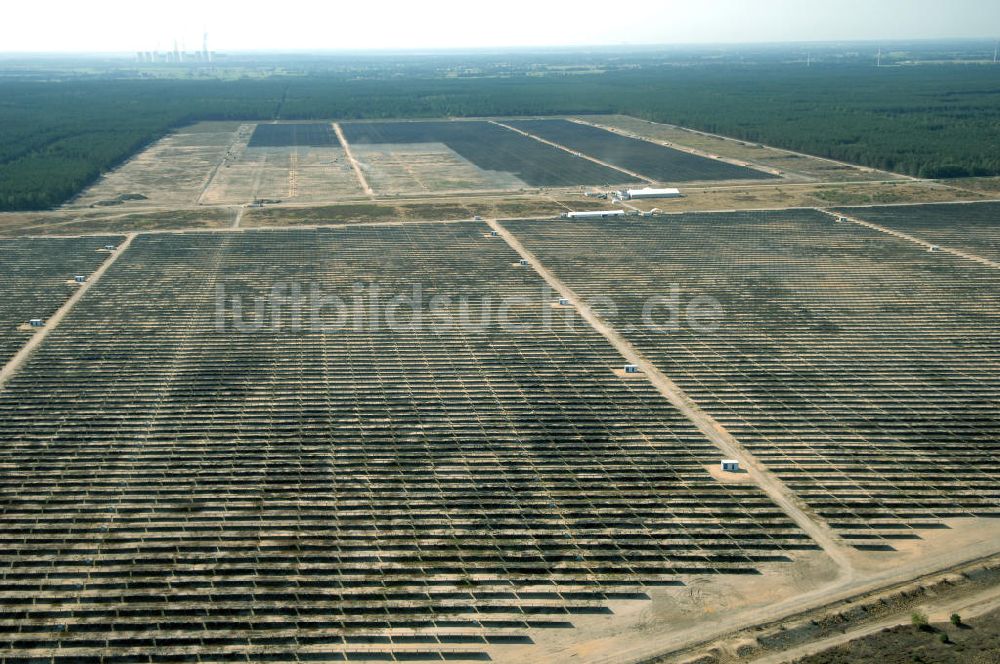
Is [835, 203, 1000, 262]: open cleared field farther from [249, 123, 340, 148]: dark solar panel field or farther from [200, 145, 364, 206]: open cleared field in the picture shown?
[249, 123, 340, 148]: dark solar panel field

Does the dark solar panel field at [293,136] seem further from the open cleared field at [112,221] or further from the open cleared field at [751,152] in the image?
the open cleared field at [112,221]

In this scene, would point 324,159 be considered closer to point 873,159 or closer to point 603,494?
point 873,159

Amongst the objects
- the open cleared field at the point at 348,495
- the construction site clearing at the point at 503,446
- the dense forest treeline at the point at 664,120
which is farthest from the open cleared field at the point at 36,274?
the dense forest treeline at the point at 664,120

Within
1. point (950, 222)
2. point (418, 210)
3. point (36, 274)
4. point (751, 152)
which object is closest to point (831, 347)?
point (950, 222)

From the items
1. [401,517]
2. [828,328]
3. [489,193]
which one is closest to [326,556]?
[401,517]

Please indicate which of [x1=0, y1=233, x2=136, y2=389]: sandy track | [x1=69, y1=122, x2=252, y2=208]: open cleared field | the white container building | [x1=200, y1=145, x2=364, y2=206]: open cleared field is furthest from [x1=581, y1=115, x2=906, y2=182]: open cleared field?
[x1=0, y1=233, x2=136, y2=389]: sandy track

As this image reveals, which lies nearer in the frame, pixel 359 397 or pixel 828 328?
pixel 359 397

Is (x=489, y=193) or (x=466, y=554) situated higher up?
(x=489, y=193)

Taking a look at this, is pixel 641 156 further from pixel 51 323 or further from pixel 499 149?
pixel 51 323
